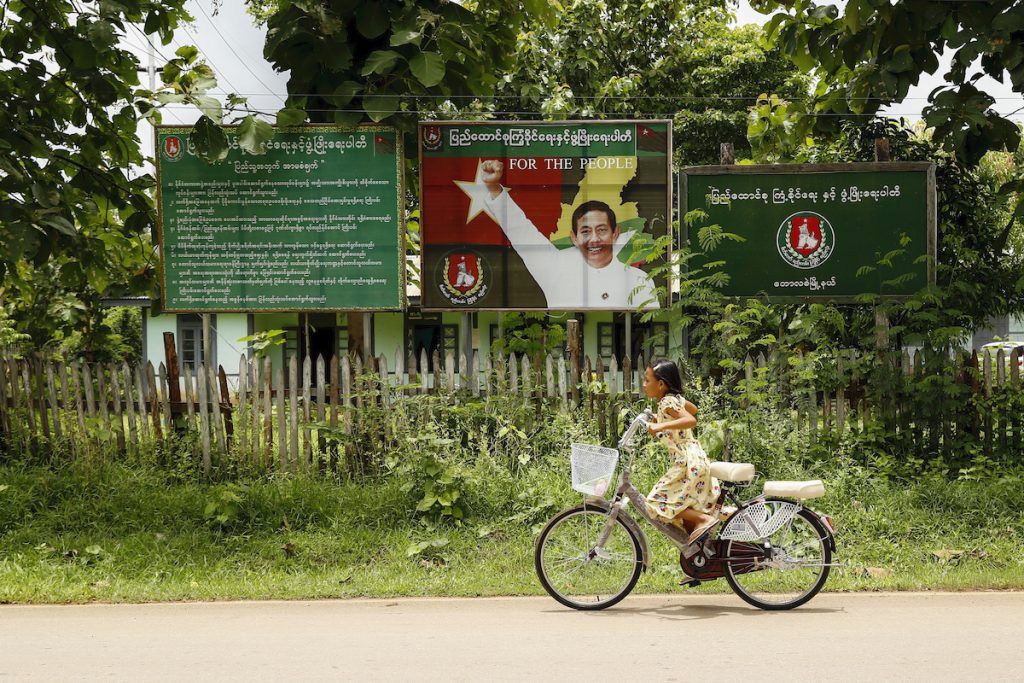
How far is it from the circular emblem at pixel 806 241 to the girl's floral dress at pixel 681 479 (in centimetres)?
461

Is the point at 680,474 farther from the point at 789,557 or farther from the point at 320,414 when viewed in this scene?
the point at 320,414

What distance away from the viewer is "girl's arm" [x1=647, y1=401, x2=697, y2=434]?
5945mm

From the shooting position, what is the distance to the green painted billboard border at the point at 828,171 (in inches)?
391

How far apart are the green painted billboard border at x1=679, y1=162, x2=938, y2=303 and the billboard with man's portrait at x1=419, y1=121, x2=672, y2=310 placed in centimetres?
44

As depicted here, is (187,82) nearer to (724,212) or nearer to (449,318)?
(724,212)

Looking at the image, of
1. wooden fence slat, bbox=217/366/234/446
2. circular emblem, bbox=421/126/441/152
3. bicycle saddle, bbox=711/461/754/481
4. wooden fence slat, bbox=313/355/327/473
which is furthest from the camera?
circular emblem, bbox=421/126/441/152

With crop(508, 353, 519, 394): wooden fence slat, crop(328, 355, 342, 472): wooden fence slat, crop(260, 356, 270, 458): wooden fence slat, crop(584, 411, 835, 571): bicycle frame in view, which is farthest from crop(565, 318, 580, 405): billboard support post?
crop(584, 411, 835, 571): bicycle frame

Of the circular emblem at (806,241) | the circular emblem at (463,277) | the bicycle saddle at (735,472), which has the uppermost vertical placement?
the circular emblem at (806,241)

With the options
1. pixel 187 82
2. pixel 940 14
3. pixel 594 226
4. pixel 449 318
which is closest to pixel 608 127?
pixel 594 226

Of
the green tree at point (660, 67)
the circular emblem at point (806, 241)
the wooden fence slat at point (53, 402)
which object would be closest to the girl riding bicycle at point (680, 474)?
the circular emblem at point (806, 241)

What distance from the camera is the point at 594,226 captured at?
984 centimetres

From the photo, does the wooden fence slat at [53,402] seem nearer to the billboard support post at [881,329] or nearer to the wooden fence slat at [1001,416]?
the billboard support post at [881,329]

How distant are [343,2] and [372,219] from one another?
215cm

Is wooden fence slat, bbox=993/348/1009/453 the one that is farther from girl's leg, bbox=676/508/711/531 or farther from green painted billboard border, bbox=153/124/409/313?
green painted billboard border, bbox=153/124/409/313
